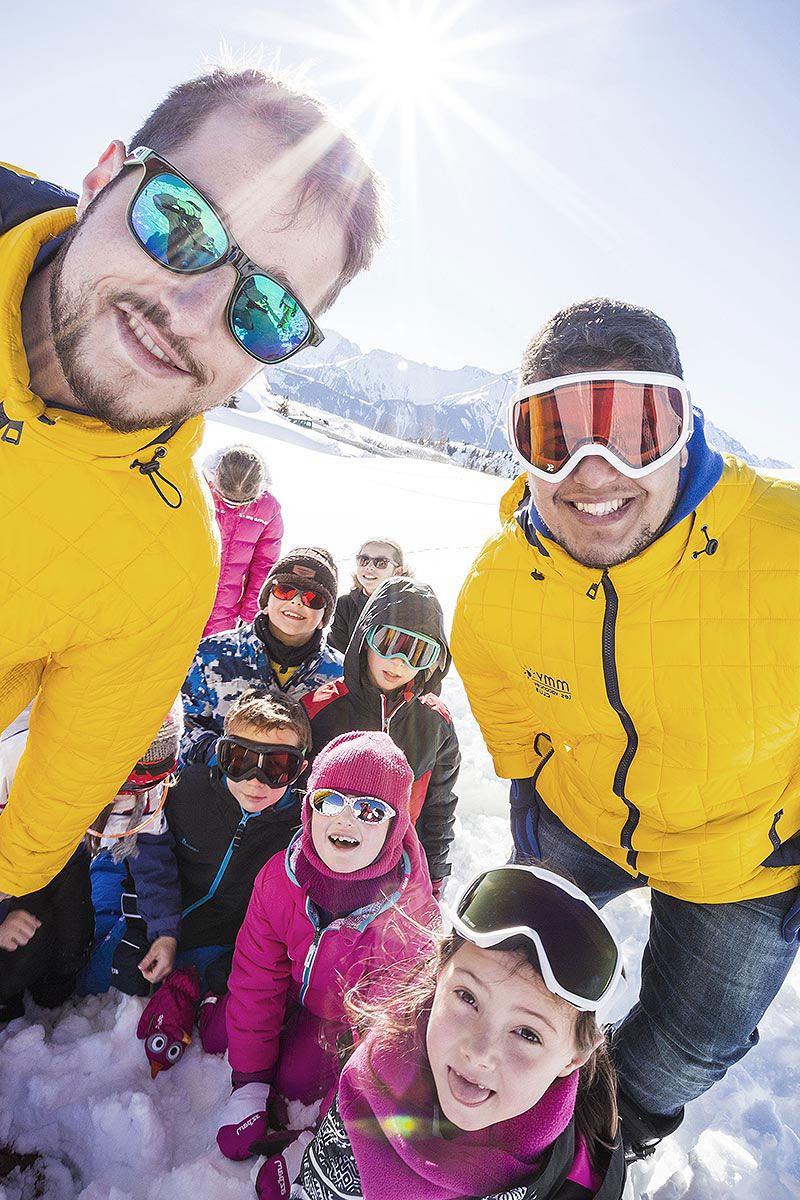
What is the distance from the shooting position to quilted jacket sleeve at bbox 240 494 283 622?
5.03 meters

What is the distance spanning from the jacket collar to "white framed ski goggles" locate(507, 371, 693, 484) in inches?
42.5

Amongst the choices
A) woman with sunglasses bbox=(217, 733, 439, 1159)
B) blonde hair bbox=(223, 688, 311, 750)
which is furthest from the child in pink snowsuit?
woman with sunglasses bbox=(217, 733, 439, 1159)

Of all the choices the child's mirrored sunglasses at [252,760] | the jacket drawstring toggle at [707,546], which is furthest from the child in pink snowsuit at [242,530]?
the jacket drawstring toggle at [707,546]

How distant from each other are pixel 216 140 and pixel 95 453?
0.76m

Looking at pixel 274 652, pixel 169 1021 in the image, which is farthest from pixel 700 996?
pixel 274 652

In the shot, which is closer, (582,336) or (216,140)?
(216,140)

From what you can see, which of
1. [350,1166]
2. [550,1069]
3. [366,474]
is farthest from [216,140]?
[366,474]

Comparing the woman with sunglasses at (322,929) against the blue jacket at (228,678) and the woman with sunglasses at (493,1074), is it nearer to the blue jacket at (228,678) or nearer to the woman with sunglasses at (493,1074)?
the woman with sunglasses at (493,1074)

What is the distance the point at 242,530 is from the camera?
190 inches

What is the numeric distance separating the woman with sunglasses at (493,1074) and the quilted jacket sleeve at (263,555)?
3947 millimetres

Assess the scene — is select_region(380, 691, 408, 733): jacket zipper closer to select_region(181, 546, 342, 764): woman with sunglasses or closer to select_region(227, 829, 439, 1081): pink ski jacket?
select_region(181, 546, 342, 764): woman with sunglasses

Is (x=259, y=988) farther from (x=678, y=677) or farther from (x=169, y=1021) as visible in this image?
(x=678, y=677)

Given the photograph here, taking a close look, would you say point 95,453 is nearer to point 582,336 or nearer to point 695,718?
point 582,336

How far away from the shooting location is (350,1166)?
1.42 meters
